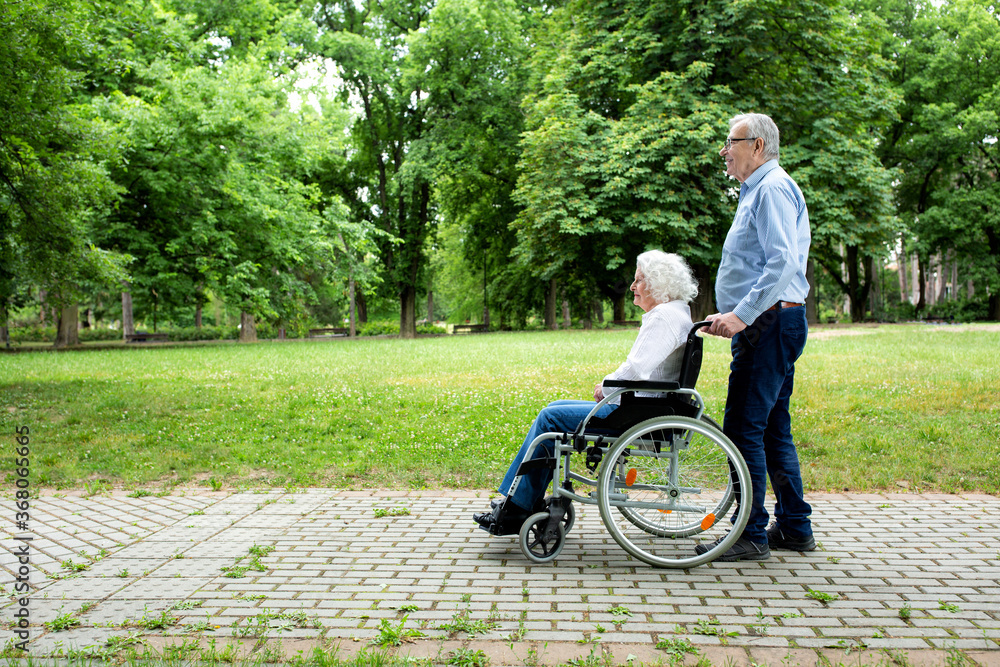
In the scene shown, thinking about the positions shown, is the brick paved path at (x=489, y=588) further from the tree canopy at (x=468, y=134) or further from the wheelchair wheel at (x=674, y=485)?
the tree canopy at (x=468, y=134)

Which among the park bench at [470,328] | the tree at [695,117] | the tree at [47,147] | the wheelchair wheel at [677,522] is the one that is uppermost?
the tree at [695,117]

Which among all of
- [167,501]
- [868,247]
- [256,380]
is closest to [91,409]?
[256,380]

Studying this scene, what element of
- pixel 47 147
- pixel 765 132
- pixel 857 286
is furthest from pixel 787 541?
pixel 857 286

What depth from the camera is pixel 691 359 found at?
4070 mm

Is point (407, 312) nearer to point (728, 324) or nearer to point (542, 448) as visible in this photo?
point (542, 448)

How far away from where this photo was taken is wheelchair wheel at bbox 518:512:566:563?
4.13 m

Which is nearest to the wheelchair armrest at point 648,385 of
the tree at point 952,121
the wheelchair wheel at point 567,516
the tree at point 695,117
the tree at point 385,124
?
the wheelchair wheel at point 567,516

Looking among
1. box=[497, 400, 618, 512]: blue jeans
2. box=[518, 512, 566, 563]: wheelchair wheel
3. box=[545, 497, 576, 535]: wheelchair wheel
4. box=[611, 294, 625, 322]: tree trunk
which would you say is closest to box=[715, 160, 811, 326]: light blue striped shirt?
box=[497, 400, 618, 512]: blue jeans

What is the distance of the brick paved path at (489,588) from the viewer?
10.2 feet

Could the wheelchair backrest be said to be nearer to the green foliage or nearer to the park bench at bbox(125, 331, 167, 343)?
the green foliage

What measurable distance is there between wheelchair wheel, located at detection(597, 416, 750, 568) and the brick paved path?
0.21 m

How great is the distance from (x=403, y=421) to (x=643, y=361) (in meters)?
4.97

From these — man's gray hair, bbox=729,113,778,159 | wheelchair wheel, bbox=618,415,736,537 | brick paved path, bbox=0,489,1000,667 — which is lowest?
brick paved path, bbox=0,489,1000,667

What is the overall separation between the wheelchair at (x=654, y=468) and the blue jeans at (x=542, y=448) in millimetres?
53
